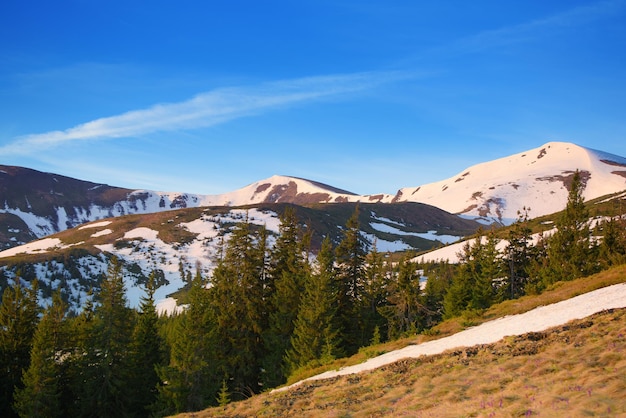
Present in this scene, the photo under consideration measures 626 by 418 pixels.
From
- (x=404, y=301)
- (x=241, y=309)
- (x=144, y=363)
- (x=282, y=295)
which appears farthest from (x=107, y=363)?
(x=404, y=301)

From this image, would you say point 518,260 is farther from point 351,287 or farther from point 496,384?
point 496,384

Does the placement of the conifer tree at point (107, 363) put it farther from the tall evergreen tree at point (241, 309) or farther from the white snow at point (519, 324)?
the white snow at point (519, 324)

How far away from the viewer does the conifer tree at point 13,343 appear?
37.8 metres

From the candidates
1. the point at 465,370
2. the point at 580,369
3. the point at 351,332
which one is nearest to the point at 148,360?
the point at 351,332

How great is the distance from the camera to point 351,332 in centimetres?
4006

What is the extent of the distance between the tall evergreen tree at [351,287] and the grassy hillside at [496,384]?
68.7ft

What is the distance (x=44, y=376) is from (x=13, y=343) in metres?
8.73

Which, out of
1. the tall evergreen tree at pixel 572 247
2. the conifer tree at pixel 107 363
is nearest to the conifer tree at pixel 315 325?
the conifer tree at pixel 107 363

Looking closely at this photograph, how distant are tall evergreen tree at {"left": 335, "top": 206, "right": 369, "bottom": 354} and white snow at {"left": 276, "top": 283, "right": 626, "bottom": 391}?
56.8ft

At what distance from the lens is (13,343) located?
126 ft

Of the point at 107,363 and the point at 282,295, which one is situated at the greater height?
the point at 282,295

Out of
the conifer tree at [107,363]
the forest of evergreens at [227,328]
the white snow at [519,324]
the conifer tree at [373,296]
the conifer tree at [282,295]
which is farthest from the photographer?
the conifer tree at [373,296]

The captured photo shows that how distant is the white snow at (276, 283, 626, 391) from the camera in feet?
58.7

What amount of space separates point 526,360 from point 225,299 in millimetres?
29426
